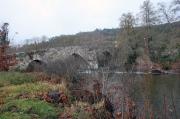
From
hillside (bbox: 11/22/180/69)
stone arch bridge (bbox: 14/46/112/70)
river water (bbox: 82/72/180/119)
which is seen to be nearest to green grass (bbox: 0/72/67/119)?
river water (bbox: 82/72/180/119)

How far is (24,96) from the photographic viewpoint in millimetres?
16266

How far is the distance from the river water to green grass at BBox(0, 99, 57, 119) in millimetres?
2026

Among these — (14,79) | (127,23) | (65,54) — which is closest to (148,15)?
(127,23)

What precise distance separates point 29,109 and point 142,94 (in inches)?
154

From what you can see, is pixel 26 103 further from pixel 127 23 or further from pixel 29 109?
pixel 127 23

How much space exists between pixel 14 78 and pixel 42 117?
7.98 meters

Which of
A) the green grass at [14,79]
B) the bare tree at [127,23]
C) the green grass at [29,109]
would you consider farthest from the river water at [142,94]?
the bare tree at [127,23]

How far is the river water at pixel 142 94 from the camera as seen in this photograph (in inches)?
429

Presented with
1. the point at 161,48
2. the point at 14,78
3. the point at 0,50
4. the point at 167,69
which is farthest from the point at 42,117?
the point at 161,48

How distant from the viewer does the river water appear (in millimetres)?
10885

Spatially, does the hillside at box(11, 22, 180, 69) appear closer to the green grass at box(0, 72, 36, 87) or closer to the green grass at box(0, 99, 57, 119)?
the green grass at box(0, 72, 36, 87)

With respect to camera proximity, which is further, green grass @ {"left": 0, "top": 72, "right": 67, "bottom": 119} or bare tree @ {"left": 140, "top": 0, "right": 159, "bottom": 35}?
bare tree @ {"left": 140, "top": 0, "right": 159, "bottom": 35}

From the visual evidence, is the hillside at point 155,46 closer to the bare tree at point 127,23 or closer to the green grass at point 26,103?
the bare tree at point 127,23

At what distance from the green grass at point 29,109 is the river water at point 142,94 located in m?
2.03
